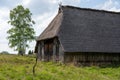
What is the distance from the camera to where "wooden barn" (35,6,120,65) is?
2292 centimetres

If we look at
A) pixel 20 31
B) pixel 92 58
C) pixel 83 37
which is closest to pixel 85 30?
pixel 83 37

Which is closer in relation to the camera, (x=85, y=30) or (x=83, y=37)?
(x=83, y=37)

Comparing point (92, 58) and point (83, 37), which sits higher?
point (83, 37)

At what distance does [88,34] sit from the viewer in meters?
24.3

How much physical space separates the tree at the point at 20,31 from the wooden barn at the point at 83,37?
13.5m

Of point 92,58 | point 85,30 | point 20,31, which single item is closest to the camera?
point 92,58

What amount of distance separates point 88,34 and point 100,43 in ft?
4.54

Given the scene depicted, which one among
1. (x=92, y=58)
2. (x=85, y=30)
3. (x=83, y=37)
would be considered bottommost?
(x=92, y=58)

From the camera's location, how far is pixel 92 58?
23.9 m

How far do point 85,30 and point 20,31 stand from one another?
18.9 meters

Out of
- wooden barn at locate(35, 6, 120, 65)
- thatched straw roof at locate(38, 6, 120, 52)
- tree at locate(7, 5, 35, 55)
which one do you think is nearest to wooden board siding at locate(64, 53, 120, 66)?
wooden barn at locate(35, 6, 120, 65)

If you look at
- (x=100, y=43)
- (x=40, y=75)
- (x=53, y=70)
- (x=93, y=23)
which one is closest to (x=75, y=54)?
(x=100, y=43)

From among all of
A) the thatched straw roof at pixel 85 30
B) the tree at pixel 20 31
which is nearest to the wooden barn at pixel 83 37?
the thatched straw roof at pixel 85 30

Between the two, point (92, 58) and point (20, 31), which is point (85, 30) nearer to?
point (92, 58)
